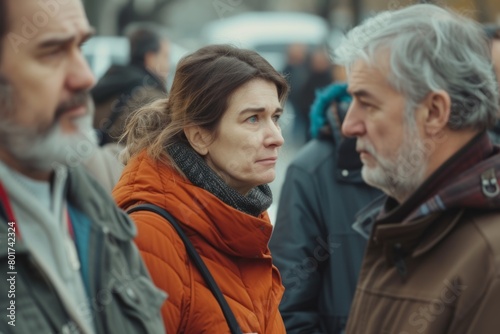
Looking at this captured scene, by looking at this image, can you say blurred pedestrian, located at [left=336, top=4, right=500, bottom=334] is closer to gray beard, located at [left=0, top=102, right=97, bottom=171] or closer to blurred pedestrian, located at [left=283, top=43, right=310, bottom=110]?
gray beard, located at [left=0, top=102, right=97, bottom=171]

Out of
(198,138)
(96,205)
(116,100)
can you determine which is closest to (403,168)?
Answer: (198,138)

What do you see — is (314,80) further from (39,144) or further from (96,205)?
(39,144)

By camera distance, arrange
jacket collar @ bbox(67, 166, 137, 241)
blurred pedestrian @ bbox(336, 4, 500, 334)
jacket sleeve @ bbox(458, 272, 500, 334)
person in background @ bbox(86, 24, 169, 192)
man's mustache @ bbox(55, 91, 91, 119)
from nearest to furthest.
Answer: man's mustache @ bbox(55, 91, 91, 119), jacket collar @ bbox(67, 166, 137, 241), jacket sleeve @ bbox(458, 272, 500, 334), blurred pedestrian @ bbox(336, 4, 500, 334), person in background @ bbox(86, 24, 169, 192)

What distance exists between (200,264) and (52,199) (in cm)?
109

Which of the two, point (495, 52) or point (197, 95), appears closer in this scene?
point (197, 95)

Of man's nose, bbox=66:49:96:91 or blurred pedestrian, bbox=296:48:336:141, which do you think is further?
blurred pedestrian, bbox=296:48:336:141

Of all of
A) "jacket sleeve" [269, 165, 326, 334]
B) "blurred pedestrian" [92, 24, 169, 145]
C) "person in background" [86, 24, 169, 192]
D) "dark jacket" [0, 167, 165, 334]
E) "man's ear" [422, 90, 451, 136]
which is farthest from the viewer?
"blurred pedestrian" [92, 24, 169, 145]

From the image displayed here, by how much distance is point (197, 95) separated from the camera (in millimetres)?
3621

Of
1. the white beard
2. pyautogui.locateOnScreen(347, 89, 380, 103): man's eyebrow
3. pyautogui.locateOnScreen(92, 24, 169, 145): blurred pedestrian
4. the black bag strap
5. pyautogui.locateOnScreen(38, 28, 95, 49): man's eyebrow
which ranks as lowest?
pyautogui.locateOnScreen(92, 24, 169, 145): blurred pedestrian

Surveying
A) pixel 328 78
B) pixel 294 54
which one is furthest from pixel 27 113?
pixel 294 54

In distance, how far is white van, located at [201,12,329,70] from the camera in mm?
19234

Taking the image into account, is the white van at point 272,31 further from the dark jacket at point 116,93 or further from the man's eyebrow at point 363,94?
the man's eyebrow at point 363,94

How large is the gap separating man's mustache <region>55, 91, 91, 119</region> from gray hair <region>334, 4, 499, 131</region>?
3.68 feet

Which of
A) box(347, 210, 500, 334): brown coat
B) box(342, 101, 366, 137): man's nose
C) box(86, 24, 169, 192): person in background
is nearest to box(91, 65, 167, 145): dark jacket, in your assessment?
box(86, 24, 169, 192): person in background
